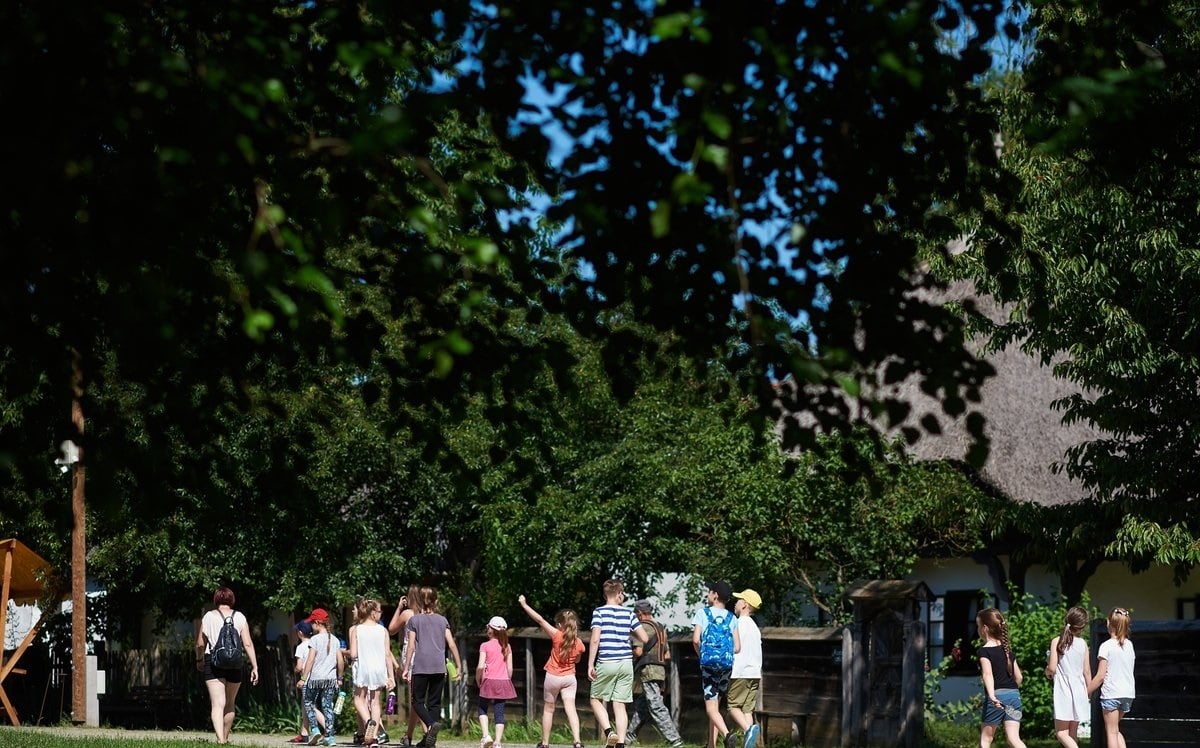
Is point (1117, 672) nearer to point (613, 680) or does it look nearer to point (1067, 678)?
point (1067, 678)

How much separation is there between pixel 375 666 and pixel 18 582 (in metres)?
12.0

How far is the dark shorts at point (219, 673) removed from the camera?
61.5 feet

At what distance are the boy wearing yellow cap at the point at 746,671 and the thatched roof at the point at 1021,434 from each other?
30.8 feet

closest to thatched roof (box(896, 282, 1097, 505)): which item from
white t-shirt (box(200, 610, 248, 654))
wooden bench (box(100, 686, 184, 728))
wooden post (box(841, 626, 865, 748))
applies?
wooden post (box(841, 626, 865, 748))

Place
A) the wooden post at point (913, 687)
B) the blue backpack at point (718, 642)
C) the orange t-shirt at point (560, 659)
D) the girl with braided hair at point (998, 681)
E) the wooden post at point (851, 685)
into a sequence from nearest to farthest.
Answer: the girl with braided hair at point (998, 681) → the blue backpack at point (718, 642) → the orange t-shirt at point (560, 659) → the wooden post at point (913, 687) → the wooden post at point (851, 685)

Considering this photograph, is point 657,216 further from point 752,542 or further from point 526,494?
point 752,542

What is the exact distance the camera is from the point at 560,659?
18.5m

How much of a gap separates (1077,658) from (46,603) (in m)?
19.4

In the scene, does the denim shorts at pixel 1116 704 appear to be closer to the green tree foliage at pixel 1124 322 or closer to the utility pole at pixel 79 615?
the green tree foliage at pixel 1124 322

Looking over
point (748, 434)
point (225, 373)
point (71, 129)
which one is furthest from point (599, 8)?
point (748, 434)

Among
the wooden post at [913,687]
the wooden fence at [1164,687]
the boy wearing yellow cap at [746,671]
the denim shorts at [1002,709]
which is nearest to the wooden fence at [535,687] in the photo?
the wooden post at [913,687]

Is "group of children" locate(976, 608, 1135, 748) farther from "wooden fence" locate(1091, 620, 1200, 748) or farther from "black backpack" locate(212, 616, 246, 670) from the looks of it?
"black backpack" locate(212, 616, 246, 670)

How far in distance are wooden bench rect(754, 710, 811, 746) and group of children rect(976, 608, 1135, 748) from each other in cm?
408

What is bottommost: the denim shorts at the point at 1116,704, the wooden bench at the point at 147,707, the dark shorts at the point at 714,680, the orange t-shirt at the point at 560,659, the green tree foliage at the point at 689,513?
the wooden bench at the point at 147,707
